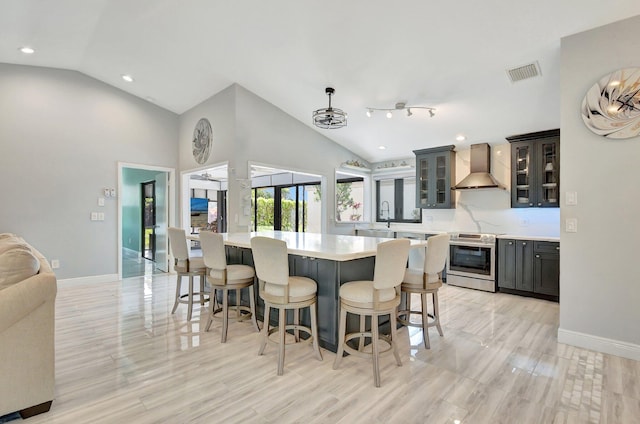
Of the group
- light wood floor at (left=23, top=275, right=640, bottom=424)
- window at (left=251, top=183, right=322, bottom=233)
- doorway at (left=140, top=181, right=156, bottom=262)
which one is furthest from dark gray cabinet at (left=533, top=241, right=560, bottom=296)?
doorway at (left=140, top=181, right=156, bottom=262)

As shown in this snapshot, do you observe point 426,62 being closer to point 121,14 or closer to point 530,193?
point 530,193

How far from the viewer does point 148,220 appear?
7.93 metres

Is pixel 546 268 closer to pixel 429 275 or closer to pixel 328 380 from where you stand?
pixel 429 275

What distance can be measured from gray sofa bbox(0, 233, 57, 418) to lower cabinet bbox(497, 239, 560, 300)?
209 inches

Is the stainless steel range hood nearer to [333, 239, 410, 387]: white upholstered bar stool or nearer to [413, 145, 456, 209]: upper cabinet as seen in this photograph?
[413, 145, 456, 209]: upper cabinet

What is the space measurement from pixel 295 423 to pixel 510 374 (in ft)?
5.53

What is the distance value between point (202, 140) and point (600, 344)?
6011mm

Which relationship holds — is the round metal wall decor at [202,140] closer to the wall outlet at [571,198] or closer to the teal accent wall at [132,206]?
the teal accent wall at [132,206]

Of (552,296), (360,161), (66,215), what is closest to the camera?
(552,296)

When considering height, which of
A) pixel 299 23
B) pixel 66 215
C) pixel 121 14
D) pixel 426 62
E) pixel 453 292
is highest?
pixel 121 14

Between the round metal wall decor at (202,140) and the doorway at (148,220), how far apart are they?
1.98 metres

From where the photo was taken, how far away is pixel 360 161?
7.03 m

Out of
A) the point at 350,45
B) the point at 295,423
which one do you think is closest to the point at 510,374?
the point at 295,423

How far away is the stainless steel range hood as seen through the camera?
5168 millimetres
